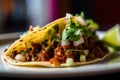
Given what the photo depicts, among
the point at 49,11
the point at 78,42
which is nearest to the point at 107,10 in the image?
the point at 49,11

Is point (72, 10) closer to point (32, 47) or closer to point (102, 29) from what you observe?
point (102, 29)

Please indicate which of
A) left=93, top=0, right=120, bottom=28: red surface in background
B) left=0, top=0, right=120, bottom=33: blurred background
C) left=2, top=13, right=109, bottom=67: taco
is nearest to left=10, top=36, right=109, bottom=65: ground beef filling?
left=2, top=13, right=109, bottom=67: taco

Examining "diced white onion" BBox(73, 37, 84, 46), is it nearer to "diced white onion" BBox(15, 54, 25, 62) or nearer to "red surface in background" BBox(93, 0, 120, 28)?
"diced white onion" BBox(15, 54, 25, 62)

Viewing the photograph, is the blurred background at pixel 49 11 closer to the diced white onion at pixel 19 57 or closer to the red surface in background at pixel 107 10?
the red surface in background at pixel 107 10

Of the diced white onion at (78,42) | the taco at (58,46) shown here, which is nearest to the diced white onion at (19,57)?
the taco at (58,46)

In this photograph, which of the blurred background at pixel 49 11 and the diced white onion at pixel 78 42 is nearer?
the diced white onion at pixel 78 42

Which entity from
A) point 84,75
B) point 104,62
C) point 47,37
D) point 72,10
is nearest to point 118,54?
point 104,62
